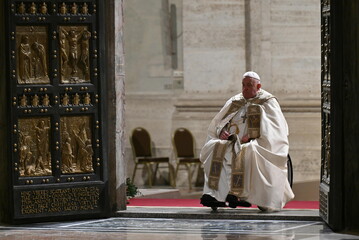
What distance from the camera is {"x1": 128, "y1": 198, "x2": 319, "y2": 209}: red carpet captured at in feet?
49.3

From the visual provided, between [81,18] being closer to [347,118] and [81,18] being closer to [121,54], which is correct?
[121,54]

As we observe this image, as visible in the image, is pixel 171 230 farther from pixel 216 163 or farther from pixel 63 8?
pixel 63 8

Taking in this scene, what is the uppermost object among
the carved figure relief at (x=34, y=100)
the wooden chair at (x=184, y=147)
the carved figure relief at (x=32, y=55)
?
the carved figure relief at (x=32, y=55)

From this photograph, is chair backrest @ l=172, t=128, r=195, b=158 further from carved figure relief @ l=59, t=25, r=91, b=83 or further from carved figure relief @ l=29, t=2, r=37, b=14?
carved figure relief @ l=29, t=2, r=37, b=14

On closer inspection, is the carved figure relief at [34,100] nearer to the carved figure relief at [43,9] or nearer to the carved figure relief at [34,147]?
the carved figure relief at [34,147]

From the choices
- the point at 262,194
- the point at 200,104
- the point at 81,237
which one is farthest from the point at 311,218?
the point at 200,104

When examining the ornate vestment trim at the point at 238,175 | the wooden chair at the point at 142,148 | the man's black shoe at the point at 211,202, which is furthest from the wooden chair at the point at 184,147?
the ornate vestment trim at the point at 238,175

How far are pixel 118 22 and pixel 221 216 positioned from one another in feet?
8.43

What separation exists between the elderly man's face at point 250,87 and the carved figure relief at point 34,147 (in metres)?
2.39

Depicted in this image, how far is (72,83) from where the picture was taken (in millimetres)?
13023

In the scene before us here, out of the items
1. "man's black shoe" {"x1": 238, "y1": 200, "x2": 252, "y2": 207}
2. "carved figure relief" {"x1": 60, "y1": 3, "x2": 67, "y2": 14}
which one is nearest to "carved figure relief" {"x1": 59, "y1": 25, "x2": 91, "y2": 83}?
"carved figure relief" {"x1": 60, "y1": 3, "x2": 67, "y2": 14}

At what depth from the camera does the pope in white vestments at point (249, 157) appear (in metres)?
13.1

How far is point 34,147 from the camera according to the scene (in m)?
12.9

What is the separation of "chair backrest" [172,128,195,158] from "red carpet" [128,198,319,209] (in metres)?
2.63
